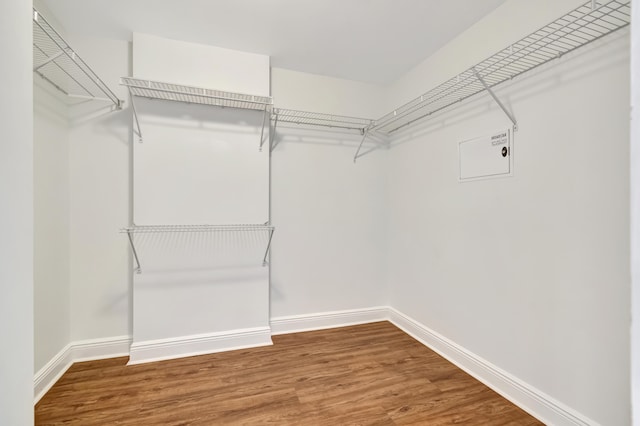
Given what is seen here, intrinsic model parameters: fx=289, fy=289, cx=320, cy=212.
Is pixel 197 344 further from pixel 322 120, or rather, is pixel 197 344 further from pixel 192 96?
pixel 322 120

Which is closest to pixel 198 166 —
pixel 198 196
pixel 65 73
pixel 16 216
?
pixel 198 196

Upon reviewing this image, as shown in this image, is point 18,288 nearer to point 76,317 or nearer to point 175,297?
point 175,297

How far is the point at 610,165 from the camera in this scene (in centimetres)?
125

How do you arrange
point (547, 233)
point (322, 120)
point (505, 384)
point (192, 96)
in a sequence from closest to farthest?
point (547, 233) < point (505, 384) < point (192, 96) < point (322, 120)

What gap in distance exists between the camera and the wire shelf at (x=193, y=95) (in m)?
1.84

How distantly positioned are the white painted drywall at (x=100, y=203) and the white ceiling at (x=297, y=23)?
25cm

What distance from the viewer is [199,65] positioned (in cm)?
216

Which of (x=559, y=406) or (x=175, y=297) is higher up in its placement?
(x=175, y=297)

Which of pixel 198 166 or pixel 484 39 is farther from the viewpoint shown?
pixel 198 166

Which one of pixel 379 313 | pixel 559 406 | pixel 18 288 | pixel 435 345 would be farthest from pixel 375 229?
pixel 18 288

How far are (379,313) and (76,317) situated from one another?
7.97 ft

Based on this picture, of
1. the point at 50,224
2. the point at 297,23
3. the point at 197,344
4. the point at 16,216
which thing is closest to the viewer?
the point at 16,216
